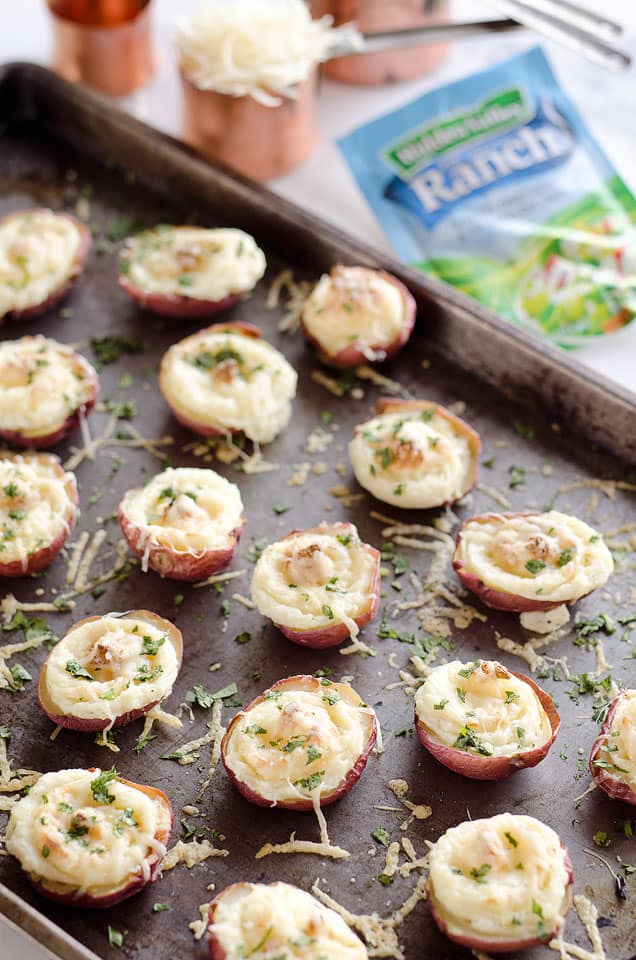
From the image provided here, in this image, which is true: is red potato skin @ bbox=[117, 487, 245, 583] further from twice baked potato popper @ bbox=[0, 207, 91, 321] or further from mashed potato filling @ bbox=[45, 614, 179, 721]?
twice baked potato popper @ bbox=[0, 207, 91, 321]

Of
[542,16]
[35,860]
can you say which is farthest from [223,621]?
[542,16]

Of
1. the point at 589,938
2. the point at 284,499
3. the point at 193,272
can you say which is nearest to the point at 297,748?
the point at 589,938

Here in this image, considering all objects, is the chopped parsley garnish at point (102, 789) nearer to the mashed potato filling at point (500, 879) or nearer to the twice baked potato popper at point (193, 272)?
the mashed potato filling at point (500, 879)

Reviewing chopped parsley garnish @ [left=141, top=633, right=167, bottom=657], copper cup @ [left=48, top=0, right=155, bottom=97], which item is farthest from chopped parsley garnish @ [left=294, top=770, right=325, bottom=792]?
copper cup @ [left=48, top=0, right=155, bottom=97]

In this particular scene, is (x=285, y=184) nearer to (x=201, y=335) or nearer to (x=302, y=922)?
(x=201, y=335)

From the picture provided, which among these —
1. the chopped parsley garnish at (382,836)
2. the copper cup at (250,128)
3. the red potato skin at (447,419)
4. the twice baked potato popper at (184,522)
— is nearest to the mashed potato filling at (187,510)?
the twice baked potato popper at (184,522)

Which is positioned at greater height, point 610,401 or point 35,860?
point 610,401
